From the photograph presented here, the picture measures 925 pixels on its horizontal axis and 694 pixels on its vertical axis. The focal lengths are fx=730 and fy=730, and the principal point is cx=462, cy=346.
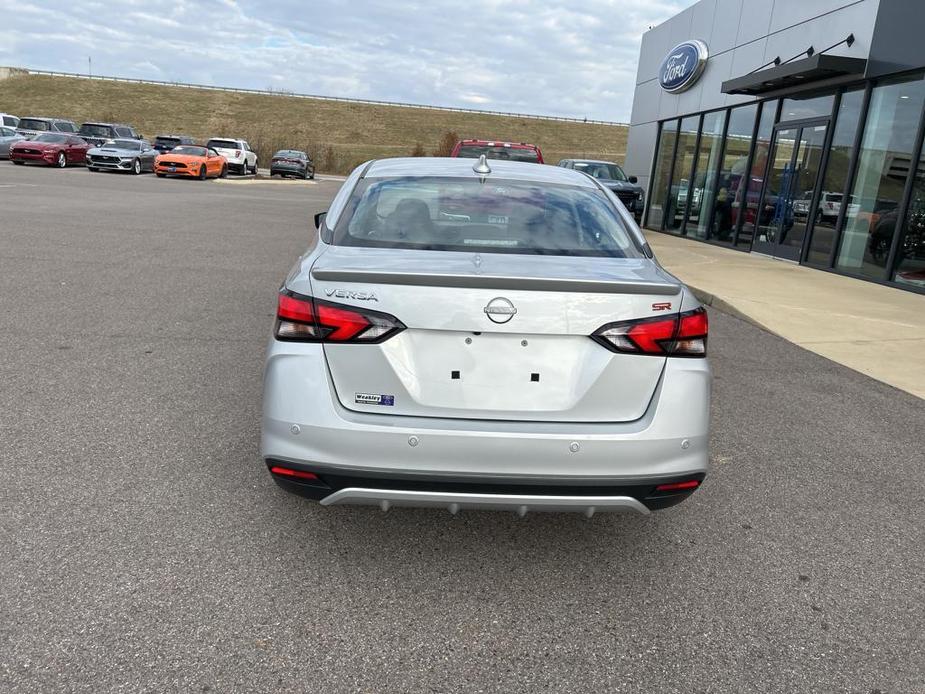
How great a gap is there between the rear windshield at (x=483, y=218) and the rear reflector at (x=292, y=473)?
0.99 meters

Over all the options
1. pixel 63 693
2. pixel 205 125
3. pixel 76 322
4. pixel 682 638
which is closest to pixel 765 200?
pixel 76 322

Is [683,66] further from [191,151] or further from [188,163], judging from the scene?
[191,151]

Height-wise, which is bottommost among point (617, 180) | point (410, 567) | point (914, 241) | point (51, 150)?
point (410, 567)

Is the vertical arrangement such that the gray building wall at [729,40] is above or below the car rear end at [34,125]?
above

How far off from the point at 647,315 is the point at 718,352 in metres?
4.72

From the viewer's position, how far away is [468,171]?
3.88 m

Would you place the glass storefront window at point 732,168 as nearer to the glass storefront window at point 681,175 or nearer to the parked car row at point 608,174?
the glass storefront window at point 681,175

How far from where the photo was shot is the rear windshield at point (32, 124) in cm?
3469

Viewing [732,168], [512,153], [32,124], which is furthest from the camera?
[32,124]

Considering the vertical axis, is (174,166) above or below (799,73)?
below

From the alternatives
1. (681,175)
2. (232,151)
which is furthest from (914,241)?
(232,151)

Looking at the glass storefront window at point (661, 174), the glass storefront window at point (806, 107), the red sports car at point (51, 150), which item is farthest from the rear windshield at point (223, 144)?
the glass storefront window at point (806, 107)

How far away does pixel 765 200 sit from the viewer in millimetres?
15938

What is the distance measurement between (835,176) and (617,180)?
7.24 meters
